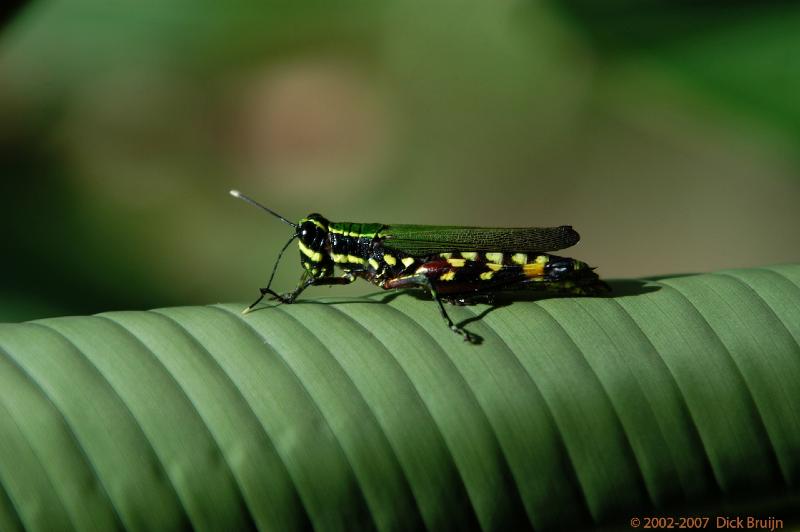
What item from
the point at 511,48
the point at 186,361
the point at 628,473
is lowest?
the point at 628,473

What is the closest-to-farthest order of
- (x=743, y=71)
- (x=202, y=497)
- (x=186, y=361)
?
1. (x=202, y=497)
2. (x=186, y=361)
3. (x=743, y=71)

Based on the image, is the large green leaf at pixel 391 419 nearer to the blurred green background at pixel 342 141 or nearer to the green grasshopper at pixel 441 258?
the green grasshopper at pixel 441 258

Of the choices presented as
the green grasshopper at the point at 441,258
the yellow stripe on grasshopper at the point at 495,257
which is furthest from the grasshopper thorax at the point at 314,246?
the yellow stripe on grasshopper at the point at 495,257

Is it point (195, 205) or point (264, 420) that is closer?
point (264, 420)

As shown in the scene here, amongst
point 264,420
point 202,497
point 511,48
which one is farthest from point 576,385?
point 511,48

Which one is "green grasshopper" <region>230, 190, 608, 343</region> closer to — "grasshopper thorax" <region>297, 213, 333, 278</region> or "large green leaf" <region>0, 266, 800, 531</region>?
"grasshopper thorax" <region>297, 213, 333, 278</region>

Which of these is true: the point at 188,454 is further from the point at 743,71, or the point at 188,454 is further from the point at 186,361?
the point at 743,71

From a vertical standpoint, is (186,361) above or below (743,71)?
below

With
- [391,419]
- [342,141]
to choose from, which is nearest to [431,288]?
[391,419]
